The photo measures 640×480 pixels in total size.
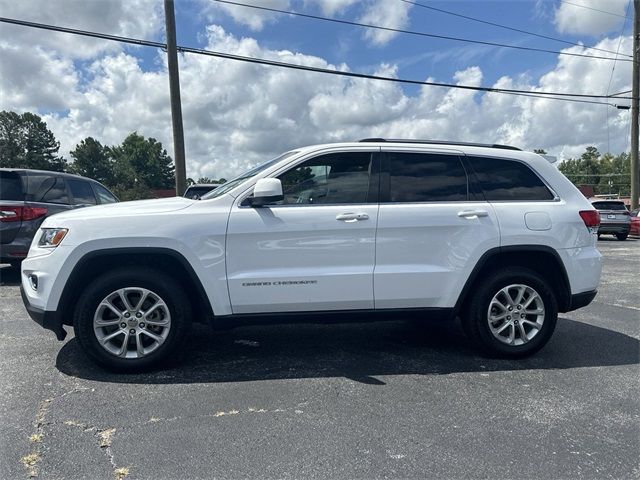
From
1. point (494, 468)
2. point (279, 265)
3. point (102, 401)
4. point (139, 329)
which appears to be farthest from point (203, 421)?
point (494, 468)

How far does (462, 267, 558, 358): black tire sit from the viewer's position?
4.34 meters

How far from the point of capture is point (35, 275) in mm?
3918

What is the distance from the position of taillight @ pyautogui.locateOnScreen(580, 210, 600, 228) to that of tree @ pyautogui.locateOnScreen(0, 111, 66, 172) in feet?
275

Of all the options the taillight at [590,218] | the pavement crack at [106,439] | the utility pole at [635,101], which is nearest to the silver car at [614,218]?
the utility pole at [635,101]

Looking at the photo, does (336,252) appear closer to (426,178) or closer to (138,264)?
(426,178)

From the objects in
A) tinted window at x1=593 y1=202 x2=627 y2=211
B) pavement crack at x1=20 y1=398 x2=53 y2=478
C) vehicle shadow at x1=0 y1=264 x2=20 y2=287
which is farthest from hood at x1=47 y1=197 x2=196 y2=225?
tinted window at x1=593 y1=202 x2=627 y2=211

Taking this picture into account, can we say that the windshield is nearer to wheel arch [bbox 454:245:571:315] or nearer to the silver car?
wheel arch [bbox 454:245:571:315]

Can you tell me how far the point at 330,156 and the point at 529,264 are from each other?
2.10m

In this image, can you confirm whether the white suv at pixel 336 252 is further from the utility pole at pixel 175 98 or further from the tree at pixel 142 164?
the tree at pixel 142 164

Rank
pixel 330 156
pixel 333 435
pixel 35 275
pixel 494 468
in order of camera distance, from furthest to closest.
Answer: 1. pixel 330 156
2. pixel 35 275
3. pixel 333 435
4. pixel 494 468

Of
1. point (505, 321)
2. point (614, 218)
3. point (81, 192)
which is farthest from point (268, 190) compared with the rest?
point (614, 218)

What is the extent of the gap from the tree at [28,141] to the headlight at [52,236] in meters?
81.9

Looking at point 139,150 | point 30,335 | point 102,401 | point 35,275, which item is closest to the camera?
point 102,401

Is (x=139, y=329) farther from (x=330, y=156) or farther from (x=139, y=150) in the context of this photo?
(x=139, y=150)
